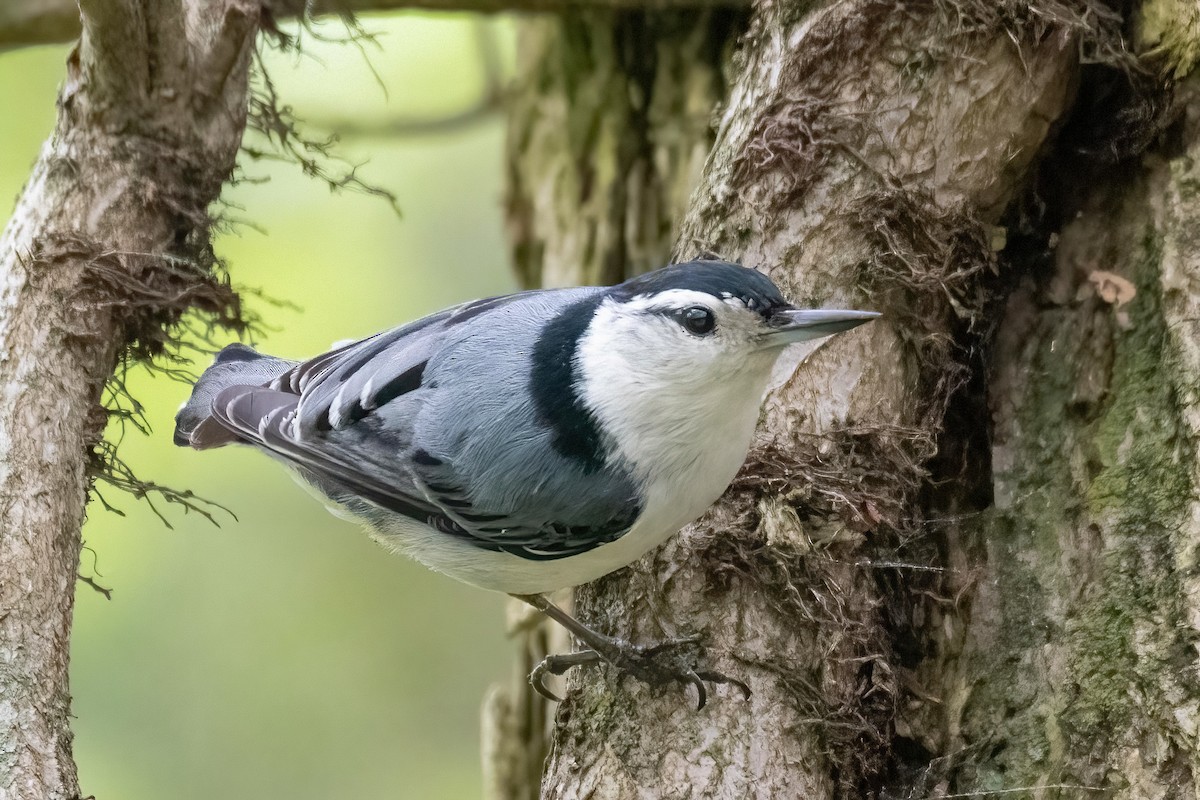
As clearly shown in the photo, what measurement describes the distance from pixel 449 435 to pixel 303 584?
3094 mm

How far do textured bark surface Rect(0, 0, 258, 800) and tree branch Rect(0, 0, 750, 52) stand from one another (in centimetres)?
58

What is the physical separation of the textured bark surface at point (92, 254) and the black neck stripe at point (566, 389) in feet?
2.97

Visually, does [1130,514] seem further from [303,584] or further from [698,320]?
[303,584]

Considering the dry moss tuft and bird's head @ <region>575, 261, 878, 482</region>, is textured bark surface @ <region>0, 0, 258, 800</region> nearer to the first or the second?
bird's head @ <region>575, 261, 878, 482</region>

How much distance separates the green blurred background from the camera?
13.9ft

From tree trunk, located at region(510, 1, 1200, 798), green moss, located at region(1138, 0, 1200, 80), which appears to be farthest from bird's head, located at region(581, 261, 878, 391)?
green moss, located at region(1138, 0, 1200, 80)

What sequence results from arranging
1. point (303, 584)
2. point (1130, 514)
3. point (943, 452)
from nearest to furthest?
point (1130, 514)
point (943, 452)
point (303, 584)

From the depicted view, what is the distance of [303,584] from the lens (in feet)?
16.1

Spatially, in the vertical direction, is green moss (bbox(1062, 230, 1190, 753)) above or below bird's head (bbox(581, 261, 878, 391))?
below

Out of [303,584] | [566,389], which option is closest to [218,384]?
[566,389]

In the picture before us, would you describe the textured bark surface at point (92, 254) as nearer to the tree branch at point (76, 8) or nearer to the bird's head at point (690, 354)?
the tree branch at point (76, 8)

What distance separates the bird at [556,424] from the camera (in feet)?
6.43

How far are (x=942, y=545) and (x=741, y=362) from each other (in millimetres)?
698

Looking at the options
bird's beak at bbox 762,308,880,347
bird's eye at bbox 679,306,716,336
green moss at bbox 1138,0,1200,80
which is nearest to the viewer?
bird's beak at bbox 762,308,880,347
